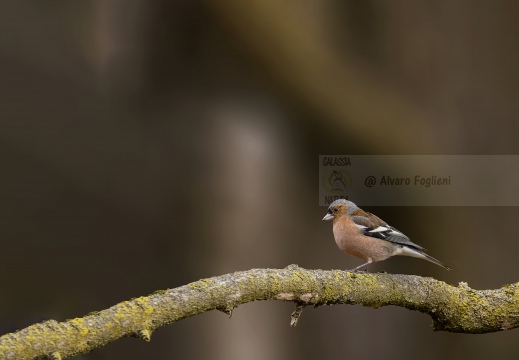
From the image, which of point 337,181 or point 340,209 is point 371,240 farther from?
point 337,181

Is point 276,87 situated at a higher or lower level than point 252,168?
higher

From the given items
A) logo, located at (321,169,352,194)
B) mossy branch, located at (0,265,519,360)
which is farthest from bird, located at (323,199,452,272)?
logo, located at (321,169,352,194)

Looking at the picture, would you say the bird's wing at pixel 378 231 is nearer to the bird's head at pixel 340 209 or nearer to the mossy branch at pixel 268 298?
the bird's head at pixel 340 209

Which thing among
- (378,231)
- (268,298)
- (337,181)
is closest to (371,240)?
(378,231)

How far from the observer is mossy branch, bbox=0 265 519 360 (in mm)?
969

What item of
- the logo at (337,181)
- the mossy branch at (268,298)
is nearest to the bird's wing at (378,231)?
the mossy branch at (268,298)

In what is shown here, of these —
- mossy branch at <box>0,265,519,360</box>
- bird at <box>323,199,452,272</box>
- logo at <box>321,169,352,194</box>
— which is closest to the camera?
mossy branch at <box>0,265,519,360</box>

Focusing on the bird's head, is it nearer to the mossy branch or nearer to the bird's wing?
the bird's wing

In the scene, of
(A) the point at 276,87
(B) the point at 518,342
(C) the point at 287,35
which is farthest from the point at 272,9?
(B) the point at 518,342

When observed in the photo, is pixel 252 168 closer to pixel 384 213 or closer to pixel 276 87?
pixel 276 87

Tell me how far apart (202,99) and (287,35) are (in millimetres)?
320

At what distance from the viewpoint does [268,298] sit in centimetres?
118

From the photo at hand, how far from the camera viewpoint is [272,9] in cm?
223

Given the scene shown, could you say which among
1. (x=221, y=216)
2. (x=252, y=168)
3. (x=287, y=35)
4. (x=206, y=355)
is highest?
(x=287, y=35)
